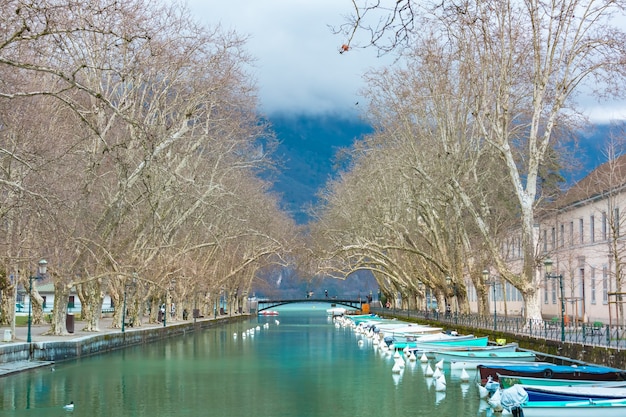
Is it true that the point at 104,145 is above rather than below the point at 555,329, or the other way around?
above

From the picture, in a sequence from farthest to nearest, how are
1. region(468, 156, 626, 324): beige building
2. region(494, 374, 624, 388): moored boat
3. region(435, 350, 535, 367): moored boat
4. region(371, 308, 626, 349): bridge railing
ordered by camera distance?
1. region(468, 156, 626, 324): beige building
2. region(435, 350, 535, 367): moored boat
3. region(371, 308, 626, 349): bridge railing
4. region(494, 374, 624, 388): moored boat

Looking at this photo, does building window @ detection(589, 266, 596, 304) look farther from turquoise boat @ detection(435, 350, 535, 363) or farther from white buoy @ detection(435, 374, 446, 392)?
white buoy @ detection(435, 374, 446, 392)

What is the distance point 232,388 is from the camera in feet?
93.1

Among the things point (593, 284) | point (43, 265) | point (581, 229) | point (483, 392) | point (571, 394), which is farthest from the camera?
point (581, 229)

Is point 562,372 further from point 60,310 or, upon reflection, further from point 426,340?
point 60,310

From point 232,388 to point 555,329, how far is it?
604 inches

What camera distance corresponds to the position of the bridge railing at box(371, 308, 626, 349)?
29.4m

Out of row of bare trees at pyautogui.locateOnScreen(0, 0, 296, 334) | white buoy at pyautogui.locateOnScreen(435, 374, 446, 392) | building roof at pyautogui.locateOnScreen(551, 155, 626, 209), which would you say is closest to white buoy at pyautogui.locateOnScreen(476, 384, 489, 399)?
white buoy at pyautogui.locateOnScreen(435, 374, 446, 392)

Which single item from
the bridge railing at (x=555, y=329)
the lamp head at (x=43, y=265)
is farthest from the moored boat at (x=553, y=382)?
the lamp head at (x=43, y=265)

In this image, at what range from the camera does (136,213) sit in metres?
53.9

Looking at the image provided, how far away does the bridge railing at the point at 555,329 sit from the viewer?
29350mm

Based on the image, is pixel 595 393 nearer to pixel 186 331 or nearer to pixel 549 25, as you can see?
pixel 549 25

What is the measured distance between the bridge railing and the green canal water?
15.1 ft

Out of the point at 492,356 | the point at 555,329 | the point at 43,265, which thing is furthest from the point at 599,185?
the point at 43,265
